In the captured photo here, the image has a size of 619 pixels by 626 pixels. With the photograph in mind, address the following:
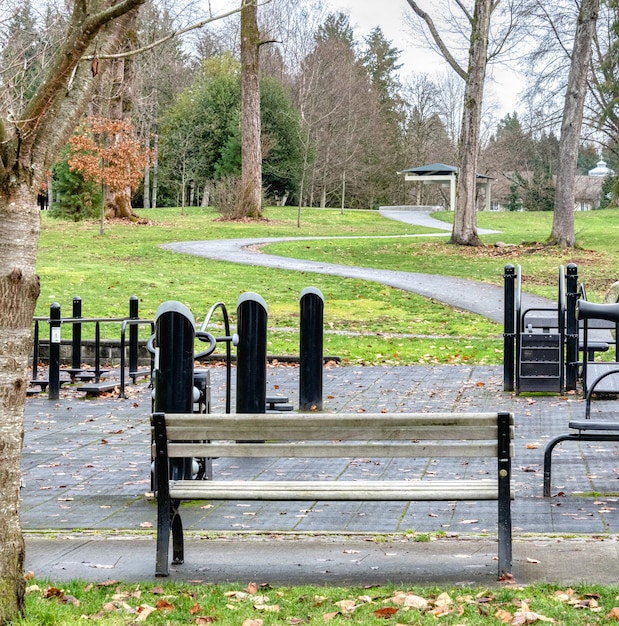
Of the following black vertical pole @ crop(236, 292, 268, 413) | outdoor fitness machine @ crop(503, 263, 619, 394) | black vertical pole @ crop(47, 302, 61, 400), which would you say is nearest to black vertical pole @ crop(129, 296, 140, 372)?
black vertical pole @ crop(47, 302, 61, 400)

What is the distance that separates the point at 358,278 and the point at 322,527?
19.9 meters

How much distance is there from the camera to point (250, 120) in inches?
1721

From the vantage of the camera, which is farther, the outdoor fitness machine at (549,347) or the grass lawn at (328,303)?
the outdoor fitness machine at (549,347)

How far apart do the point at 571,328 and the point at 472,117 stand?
912 inches

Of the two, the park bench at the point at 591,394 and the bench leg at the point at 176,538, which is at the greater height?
the park bench at the point at 591,394

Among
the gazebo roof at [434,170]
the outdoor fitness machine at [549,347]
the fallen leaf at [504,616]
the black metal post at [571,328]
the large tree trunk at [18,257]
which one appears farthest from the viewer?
the gazebo roof at [434,170]

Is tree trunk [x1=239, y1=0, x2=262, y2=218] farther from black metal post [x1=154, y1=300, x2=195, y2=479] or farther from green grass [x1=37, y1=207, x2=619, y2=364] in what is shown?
black metal post [x1=154, y1=300, x2=195, y2=479]

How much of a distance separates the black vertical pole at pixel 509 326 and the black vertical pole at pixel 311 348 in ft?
7.58

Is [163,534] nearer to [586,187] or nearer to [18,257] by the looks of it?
[18,257]

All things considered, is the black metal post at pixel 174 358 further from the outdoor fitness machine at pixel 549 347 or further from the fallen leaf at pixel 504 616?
the outdoor fitness machine at pixel 549 347

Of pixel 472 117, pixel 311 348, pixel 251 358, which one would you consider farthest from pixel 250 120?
pixel 251 358

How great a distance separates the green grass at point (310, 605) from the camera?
4406mm

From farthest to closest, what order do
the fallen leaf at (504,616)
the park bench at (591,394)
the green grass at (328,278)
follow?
the green grass at (328,278), the park bench at (591,394), the fallen leaf at (504,616)

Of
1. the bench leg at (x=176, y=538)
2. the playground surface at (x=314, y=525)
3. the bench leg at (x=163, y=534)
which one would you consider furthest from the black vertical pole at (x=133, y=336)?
the bench leg at (x=163, y=534)
